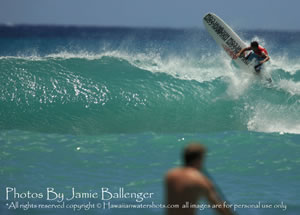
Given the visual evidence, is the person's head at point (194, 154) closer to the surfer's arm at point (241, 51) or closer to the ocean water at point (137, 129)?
the ocean water at point (137, 129)

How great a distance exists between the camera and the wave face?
36.8 ft

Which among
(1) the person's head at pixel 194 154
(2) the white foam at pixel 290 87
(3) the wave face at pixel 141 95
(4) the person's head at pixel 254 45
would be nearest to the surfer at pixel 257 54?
(4) the person's head at pixel 254 45

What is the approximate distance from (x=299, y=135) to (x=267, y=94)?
8.43 ft

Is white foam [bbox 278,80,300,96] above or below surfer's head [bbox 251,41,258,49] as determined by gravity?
below

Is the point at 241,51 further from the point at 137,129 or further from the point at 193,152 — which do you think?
the point at 193,152

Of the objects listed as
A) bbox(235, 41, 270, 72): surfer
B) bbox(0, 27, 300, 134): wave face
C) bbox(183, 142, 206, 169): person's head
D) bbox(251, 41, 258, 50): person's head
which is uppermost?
bbox(251, 41, 258, 50): person's head

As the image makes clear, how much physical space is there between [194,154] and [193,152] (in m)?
0.03

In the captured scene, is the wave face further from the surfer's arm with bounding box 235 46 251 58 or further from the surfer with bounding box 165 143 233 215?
the surfer with bounding box 165 143 233 215

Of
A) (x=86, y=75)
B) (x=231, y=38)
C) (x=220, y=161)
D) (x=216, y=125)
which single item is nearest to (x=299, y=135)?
(x=216, y=125)

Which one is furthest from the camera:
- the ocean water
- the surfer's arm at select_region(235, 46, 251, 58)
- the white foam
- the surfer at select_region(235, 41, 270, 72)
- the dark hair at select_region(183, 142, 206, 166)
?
the white foam

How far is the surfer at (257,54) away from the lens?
11369 millimetres

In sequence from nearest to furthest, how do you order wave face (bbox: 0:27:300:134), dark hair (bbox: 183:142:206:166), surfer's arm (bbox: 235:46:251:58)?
dark hair (bbox: 183:142:206:166) < wave face (bbox: 0:27:300:134) < surfer's arm (bbox: 235:46:251:58)

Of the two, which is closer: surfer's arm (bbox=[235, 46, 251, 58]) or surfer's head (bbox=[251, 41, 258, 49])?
surfer's head (bbox=[251, 41, 258, 49])

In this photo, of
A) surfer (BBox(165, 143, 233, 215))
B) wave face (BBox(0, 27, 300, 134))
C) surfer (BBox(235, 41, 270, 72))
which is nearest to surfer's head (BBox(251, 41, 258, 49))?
surfer (BBox(235, 41, 270, 72))
